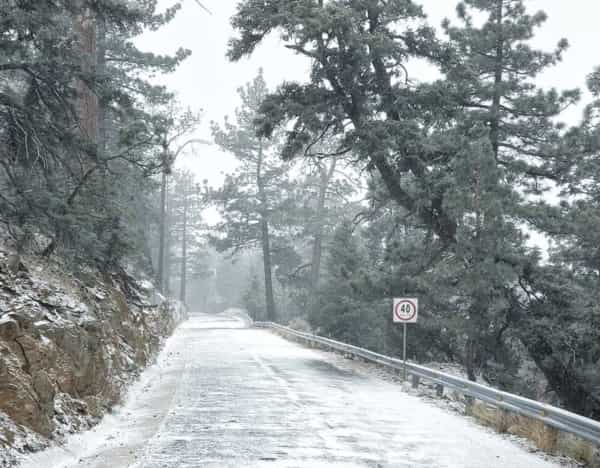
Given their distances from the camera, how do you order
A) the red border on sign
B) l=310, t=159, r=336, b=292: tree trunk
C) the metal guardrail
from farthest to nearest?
l=310, t=159, r=336, b=292: tree trunk → the red border on sign → the metal guardrail

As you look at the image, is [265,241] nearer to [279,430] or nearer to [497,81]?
[497,81]

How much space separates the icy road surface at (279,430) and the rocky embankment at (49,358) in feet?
1.14

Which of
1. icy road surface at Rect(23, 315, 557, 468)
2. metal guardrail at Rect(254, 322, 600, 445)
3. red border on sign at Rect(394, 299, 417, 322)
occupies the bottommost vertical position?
icy road surface at Rect(23, 315, 557, 468)

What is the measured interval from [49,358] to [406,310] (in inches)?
357

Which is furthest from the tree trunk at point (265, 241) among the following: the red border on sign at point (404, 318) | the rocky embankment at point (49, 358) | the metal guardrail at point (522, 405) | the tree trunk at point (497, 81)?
the rocky embankment at point (49, 358)

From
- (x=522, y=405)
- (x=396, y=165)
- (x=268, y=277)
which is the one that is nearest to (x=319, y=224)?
(x=268, y=277)

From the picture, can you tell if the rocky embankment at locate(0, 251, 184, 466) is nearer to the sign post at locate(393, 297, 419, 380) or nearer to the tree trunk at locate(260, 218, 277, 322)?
the sign post at locate(393, 297, 419, 380)

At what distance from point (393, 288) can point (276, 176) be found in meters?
26.9

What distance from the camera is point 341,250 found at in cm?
2966

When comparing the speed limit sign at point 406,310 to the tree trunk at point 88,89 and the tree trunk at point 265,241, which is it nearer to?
the tree trunk at point 88,89

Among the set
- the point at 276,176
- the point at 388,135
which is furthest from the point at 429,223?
the point at 276,176

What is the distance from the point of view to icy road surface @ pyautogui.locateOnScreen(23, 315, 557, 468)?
24.0 feet

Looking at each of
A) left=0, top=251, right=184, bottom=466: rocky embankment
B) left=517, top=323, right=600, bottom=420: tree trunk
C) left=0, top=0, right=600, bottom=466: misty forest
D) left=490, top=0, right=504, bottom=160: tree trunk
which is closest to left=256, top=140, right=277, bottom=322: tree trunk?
left=0, top=0, right=600, bottom=466: misty forest

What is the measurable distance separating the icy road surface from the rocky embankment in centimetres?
35
